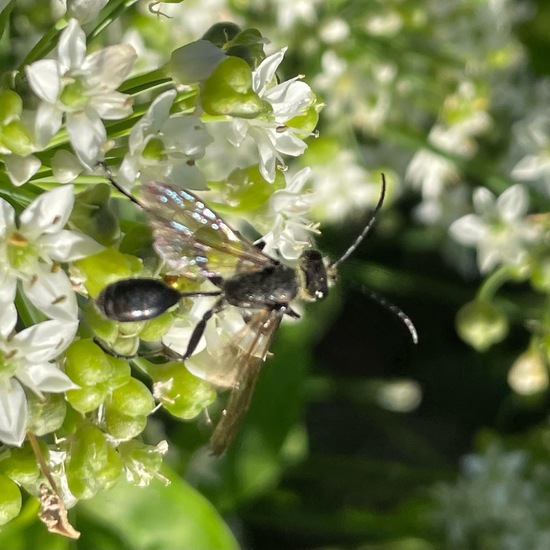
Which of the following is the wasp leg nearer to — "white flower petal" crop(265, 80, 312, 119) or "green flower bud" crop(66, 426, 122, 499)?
"green flower bud" crop(66, 426, 122, 499)

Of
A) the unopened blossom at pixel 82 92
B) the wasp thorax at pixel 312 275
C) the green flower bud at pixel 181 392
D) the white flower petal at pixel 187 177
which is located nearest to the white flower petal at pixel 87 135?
the unopened blossom at pixel 82 92

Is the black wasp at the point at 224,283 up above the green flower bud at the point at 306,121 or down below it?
below

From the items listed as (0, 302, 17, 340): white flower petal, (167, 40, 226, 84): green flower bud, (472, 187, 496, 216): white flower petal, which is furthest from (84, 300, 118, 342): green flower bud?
(472, 187, 496, 216): white flower petal

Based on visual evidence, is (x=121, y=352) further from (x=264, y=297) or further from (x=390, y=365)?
(x=390, y=365)

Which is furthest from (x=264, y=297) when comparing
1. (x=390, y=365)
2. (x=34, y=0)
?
(x=390, y=365)

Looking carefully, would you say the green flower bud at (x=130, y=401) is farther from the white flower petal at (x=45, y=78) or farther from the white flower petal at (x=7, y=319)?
the white flower petal at (x=45, y=78)
